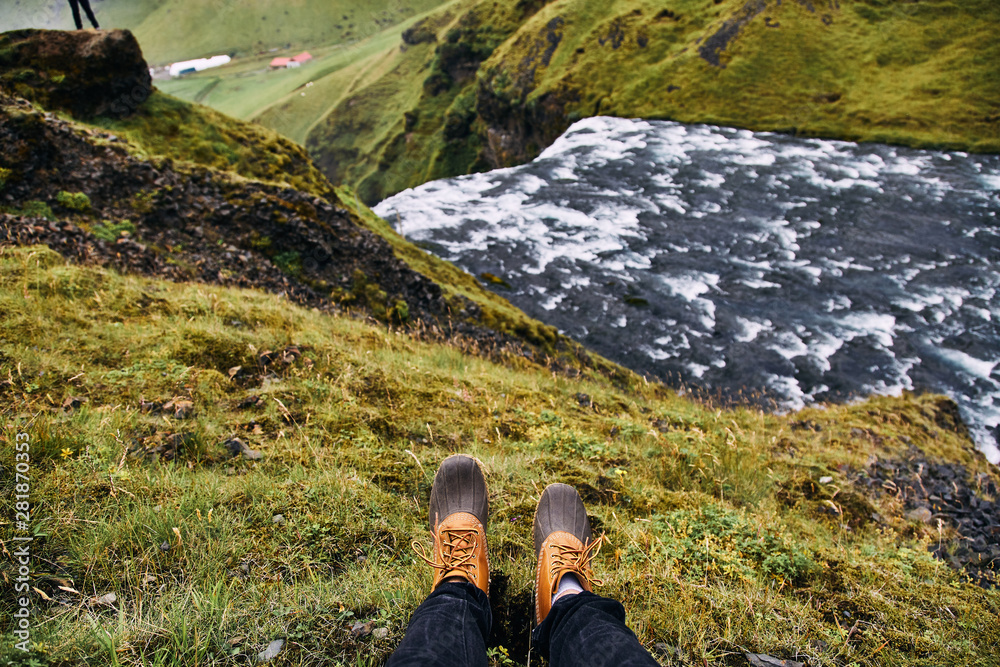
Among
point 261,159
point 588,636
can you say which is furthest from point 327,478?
point 261,159

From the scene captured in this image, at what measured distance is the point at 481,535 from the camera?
3654 mm

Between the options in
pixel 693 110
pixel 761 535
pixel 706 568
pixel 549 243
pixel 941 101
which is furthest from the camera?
pixel 693 110

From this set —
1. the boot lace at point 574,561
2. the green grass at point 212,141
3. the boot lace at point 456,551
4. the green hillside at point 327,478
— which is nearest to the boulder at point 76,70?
the green grass at point 212,141

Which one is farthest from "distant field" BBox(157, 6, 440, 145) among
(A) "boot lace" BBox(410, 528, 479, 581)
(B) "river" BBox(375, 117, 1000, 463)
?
(A) "boot lace" BBox(410, 528, 479, 581)

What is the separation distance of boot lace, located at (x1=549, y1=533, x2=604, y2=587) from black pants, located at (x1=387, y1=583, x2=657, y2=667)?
0.98 feet

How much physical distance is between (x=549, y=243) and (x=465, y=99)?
51.1 metres

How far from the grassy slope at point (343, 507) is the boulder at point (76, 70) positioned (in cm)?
820

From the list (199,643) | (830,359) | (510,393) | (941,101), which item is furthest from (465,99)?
(199,643)

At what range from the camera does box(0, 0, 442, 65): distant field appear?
→ 179 metres

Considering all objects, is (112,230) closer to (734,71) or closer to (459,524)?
(459,524)

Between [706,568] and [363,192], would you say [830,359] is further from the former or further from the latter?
[363,192]

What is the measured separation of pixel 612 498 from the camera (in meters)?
4.85

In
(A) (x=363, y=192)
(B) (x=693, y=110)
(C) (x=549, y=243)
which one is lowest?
(A) (x=363, y=192)

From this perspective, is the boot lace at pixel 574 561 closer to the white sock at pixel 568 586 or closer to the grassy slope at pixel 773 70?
the white sock at pixel 568 586
